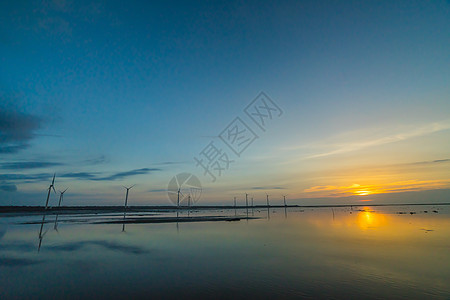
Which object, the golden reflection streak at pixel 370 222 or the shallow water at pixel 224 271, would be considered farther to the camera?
the golden reflection streak at pixel 370 222

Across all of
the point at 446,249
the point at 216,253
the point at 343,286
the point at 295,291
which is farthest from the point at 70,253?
the point at 446,249

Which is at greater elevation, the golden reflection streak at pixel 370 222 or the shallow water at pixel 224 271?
the shallow water at pixel 224 271

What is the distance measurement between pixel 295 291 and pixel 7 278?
16.4 meters

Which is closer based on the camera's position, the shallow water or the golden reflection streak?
the shallow water

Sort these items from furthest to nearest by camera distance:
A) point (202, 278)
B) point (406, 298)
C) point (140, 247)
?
point (140, 247)
point (202, 278)
point (406, 298)

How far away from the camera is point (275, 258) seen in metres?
18.4

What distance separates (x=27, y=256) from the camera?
19.2 metres

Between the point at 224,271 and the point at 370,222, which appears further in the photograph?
the point at 370,222

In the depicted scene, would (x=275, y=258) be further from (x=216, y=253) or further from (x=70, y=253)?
(x=70, y=253)

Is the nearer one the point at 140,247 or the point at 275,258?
the point at 275,258

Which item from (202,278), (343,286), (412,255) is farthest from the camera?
(412,255)

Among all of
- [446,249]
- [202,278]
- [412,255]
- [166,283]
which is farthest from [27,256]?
[446,249]

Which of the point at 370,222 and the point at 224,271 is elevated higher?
the point at 224,271

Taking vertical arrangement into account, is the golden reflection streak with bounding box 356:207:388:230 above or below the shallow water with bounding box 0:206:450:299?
below
